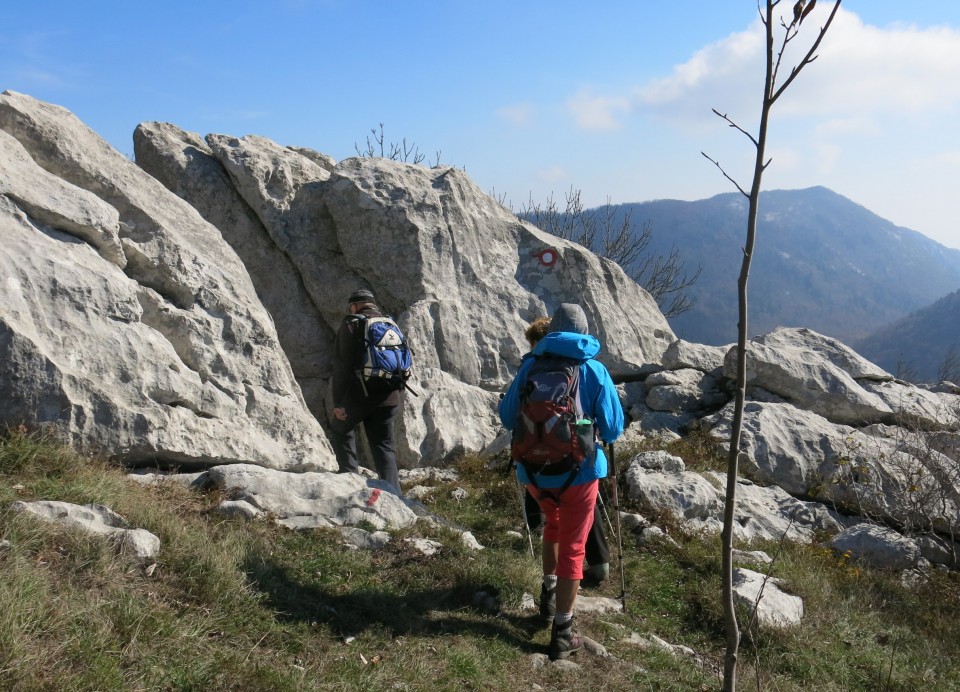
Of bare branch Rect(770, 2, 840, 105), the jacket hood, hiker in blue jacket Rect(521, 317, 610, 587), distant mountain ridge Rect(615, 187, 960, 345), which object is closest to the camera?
bare branch Rect(770, 2, 840, 105)

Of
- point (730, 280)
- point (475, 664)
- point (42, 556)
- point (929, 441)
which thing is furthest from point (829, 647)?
point (730, 280)

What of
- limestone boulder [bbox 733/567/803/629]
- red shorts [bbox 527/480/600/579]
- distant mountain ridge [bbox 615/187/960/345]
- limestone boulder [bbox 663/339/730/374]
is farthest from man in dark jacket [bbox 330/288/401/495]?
distant mountain ridge [bbox 615/187/960/345]

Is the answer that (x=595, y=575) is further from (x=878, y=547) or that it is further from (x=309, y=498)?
(x=878, y=547)

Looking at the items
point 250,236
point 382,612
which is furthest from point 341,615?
point 250,236

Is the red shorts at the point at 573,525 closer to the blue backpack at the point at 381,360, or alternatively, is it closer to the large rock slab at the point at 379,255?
the blue backpack at the point at 381,360

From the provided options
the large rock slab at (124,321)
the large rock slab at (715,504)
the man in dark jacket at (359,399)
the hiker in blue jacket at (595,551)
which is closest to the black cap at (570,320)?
the hiker in blue jacket at (595,551)

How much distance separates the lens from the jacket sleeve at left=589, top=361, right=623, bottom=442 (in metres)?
5.14

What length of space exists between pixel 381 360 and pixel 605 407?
10.7 ft

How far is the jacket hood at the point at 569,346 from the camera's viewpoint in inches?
200

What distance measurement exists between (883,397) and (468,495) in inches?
303

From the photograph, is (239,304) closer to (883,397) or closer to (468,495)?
(468,495)

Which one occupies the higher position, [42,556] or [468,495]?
[42,556]

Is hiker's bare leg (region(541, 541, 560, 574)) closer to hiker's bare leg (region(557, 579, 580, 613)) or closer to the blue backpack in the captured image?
hiker's bare leg (region(557, 579, 580, 613))

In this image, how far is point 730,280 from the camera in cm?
12788
